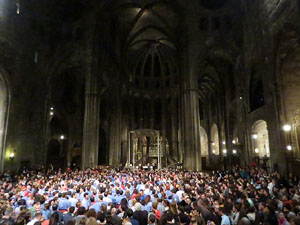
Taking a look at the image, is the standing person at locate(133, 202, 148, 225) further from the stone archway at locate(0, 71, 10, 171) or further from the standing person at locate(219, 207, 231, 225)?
the stone archway at locate(0, 71, 10, 171)

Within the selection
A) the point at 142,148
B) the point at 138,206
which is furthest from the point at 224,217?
the point at 142,148

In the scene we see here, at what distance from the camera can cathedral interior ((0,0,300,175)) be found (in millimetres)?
15111

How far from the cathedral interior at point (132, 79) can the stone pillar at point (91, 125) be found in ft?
0.39

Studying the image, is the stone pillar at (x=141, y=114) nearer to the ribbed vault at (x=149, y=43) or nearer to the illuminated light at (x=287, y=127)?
the ribbed vault at (x=149, y=43)

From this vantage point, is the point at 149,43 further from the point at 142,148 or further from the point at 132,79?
the point at 142,148

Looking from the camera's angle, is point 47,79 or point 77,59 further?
point 77,59

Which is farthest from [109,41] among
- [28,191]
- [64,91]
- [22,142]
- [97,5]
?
[28,191]

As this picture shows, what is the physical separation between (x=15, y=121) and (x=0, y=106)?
182 cm

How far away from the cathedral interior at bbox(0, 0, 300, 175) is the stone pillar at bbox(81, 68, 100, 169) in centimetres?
12

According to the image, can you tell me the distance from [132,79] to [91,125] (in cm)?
2056

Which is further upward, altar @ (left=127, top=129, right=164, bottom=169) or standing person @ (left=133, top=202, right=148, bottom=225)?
altar @ (left=127, top=129, right=164, bottom=169)

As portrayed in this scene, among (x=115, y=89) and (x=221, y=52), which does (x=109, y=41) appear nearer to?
(x=115, y=89)

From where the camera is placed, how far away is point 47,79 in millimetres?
23266

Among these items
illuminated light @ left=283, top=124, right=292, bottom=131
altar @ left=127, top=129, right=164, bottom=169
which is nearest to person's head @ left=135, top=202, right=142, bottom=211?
illuminated light @ left=283, top=124, right=292, bottom=131
